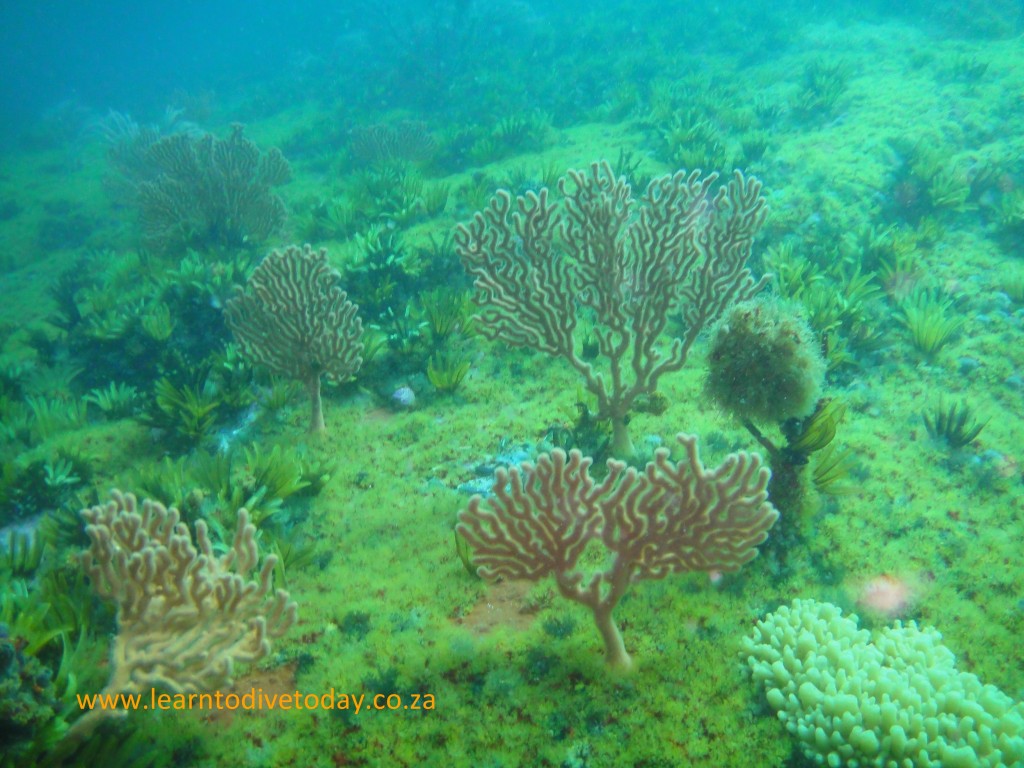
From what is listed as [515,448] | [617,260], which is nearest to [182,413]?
[515,448]

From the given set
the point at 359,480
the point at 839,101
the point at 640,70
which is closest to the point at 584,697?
the point at 359,480

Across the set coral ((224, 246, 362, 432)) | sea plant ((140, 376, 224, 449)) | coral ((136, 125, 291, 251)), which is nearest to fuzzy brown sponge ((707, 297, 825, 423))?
coral ((224, 246, 362, 432))

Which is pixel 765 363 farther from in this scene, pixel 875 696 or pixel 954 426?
pixel 954 426

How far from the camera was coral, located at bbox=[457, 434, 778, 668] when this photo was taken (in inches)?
124

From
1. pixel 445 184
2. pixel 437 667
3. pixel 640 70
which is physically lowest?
pixel 437 667

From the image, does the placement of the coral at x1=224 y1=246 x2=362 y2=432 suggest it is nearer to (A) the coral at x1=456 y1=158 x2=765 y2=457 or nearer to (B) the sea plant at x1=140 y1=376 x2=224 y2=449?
(B) the sea plant at x1=140 y1=376 x2=224 y2=449

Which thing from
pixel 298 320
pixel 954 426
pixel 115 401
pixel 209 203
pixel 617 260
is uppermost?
pixel 209 203

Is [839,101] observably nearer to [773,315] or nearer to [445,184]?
[445,184]

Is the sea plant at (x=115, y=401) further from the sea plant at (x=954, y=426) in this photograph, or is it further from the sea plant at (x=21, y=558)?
the sea plant at (x=954, y=426)

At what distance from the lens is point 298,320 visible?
6.24m

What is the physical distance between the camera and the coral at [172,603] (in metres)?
2.94

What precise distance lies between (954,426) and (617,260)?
4.08 m

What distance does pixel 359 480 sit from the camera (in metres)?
5.82

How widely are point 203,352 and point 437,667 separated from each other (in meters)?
6.72
